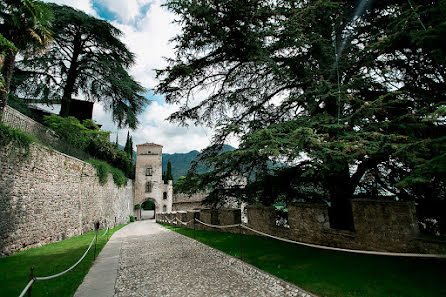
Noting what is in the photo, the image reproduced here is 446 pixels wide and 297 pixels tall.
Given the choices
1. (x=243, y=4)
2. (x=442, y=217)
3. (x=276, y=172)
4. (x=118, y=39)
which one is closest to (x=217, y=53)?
(x=243, y=4)

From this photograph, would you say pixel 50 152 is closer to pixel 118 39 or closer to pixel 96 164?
pixel 96 164

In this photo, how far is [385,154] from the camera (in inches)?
153

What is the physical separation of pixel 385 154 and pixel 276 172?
10.4 feet

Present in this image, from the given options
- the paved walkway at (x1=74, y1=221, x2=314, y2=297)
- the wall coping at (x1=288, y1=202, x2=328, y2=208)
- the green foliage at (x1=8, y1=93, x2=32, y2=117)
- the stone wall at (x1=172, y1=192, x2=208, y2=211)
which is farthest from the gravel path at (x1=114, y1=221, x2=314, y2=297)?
the stone wall at (x1=172, y1=192, x2=208, y2=211)

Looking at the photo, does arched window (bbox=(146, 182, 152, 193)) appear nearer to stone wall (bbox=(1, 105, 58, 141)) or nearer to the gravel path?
stone wall (bbox=(1, 105, 58, 141))

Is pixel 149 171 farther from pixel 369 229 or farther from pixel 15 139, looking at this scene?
pixel 369 229

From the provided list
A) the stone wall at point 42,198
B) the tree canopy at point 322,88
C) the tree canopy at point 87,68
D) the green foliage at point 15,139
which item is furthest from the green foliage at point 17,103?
the tree canopy at point 322,88

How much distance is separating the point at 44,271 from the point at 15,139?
4.73 meters

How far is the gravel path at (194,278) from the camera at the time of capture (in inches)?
141

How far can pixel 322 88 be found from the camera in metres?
5.03

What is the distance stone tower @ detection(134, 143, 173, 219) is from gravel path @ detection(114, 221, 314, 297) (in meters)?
31.2

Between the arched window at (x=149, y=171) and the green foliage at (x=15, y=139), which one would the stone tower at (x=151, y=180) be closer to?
the arched window at (x=149, y=171)

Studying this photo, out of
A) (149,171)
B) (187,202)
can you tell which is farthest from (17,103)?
(149,171)

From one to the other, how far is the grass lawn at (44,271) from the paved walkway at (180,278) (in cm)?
23
